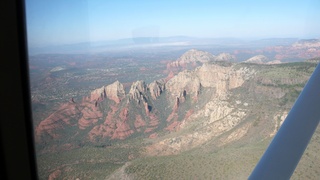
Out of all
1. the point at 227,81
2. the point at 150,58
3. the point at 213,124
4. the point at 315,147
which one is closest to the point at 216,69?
the point at 227,81

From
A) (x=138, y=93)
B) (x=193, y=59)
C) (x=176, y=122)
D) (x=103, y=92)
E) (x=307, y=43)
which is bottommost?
(x=176, y=122)

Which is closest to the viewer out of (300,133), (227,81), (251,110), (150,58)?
(300,133)

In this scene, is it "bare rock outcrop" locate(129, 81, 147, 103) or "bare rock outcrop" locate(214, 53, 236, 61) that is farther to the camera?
"bare rock outcrop" locate(129, 81, 147, 103)

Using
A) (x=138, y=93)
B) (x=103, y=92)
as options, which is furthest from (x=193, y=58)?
(x=103, y=92)

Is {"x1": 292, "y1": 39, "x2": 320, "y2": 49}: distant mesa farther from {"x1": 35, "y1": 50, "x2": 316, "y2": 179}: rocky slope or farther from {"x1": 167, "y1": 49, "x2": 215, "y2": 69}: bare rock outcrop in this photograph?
{"x1": 167, "y1": 49, "x2": 215, "y2": 69}: bare rock outcrop

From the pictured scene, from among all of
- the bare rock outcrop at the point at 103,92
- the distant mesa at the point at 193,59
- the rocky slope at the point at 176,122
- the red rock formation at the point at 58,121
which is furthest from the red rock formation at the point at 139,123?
the red rock formation at the point at 58,121

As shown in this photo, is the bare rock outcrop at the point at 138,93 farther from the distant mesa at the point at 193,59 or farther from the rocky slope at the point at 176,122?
the distant mesa at the point at 193,59

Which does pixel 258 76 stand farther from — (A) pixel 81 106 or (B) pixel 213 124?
(A) pixel 81 106

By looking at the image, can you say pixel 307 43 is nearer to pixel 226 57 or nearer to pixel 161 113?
pixel 226 57

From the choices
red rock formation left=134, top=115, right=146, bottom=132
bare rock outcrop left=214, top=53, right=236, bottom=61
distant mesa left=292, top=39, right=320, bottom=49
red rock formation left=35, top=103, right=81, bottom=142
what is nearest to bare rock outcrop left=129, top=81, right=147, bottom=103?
red rock formation left=134, top=115, right=146, bottom=132
